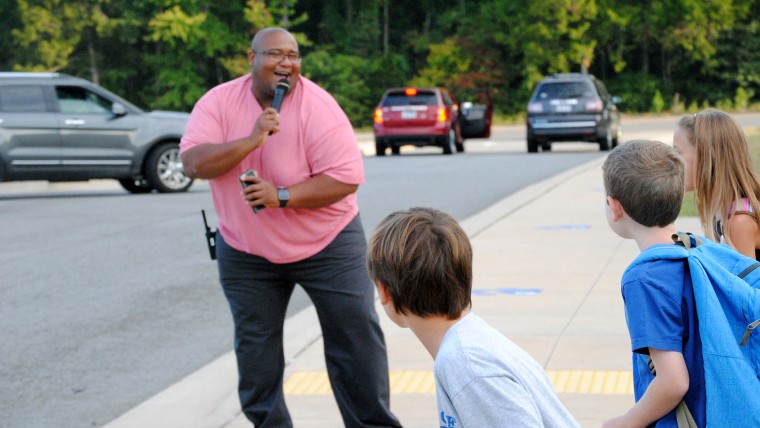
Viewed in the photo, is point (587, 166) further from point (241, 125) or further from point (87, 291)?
point (241, 125)

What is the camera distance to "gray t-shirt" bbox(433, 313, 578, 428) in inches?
98.7

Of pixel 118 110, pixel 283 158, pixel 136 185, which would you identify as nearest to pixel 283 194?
pixel 283 158

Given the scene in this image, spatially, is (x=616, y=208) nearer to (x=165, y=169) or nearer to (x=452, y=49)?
(x=165, y=169)

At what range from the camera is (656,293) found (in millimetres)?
2836

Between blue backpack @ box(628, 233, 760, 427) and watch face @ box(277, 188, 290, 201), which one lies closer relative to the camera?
blue backpack @ box(628, 233, 760, 427)

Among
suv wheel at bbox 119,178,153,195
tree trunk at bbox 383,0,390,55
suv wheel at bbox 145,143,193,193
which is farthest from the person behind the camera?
tree trunk at bbox 383,0,390,55

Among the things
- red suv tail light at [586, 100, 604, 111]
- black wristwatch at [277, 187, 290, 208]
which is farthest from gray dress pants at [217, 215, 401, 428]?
red suv tail light at [586, 100, 604, 111]

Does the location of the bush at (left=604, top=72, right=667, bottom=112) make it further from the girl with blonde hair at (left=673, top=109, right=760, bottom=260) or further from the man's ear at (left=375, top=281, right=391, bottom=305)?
the man's ear at (left=375, top=281, right=391, bottom=305)

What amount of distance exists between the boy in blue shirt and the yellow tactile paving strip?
3.20 metres

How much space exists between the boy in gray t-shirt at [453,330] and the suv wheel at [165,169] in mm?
17007

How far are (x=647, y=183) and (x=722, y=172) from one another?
933 mm

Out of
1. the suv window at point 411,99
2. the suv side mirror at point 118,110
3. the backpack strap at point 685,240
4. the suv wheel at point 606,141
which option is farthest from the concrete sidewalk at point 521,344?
the suv window at point 411,99

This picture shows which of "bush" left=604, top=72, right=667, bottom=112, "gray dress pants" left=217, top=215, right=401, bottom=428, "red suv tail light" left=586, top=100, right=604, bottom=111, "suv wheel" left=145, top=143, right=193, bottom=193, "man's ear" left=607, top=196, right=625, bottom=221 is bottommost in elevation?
"bush" left=604, top=72, right=667, bottom=112

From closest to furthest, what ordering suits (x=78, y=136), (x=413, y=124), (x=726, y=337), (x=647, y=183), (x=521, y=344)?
(x=726, y=337) < (x=647, y=183) < (x=521, y=344) < (x=78, y=136) < (x=413, y=124)
